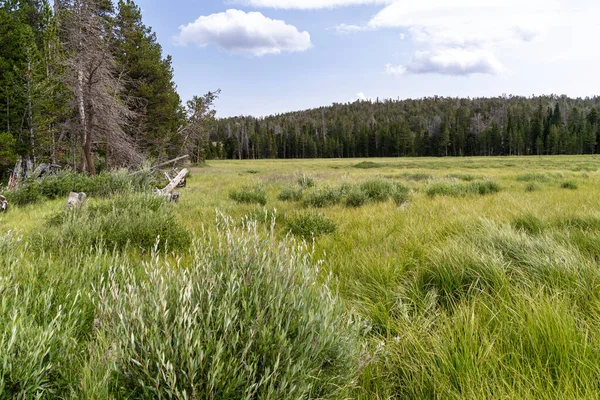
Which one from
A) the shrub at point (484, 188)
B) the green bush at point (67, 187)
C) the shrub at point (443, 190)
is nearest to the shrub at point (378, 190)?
the shrub at point (443, 190)

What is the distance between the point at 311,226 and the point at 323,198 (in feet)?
11.2

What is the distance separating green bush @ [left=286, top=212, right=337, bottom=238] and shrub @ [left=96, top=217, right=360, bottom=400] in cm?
295

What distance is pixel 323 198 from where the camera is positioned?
8.48 meters

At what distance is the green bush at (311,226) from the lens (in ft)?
16.5

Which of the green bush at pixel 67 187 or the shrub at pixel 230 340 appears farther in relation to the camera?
the green bush at pixel 67 187

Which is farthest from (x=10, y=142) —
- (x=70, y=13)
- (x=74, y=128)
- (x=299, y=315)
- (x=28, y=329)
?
(x=299, y=315)

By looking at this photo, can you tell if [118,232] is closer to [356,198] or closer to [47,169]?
[356,198]

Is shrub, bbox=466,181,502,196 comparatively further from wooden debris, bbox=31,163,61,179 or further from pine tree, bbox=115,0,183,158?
pine tree, bbox=115,0,183,158

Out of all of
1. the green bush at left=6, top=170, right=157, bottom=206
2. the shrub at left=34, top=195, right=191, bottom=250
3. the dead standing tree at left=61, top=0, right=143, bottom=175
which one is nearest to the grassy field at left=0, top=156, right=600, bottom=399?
the shrub at left=34, top=195, right=191, bottom=250

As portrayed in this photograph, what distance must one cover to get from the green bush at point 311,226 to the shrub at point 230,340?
2954mm

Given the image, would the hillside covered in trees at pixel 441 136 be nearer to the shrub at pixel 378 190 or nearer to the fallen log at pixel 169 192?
the shrub at pixel 378 190

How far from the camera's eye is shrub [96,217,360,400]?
50.9 inches

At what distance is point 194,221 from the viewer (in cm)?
621

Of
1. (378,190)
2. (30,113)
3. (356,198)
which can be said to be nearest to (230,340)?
(356,198)
